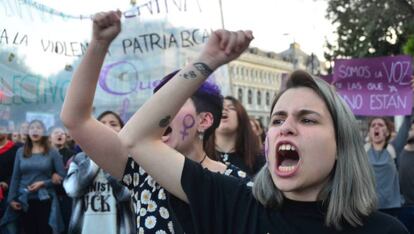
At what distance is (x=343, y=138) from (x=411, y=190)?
4.76 metres

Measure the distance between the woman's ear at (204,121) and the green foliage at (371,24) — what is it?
17.5 meters

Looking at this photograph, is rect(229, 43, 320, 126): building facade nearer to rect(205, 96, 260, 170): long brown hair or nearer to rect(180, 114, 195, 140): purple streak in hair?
rect(205, 96, 260, 170): long brown hair

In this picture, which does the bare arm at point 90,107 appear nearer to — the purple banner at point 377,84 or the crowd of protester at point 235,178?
the crowd of protester at point 235,178

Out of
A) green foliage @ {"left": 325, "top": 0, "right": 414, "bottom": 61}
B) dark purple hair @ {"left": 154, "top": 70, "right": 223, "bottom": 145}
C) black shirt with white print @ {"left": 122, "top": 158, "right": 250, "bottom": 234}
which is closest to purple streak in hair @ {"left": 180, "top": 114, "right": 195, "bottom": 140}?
dark purple hair @ {"left": 154, "top": 70, "right": 223, "bottom": 145}

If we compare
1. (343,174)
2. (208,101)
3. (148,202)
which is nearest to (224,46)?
(343,174)

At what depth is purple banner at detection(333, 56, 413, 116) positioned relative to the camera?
7.53 m

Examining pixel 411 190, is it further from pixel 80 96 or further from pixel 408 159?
pixel 80 96

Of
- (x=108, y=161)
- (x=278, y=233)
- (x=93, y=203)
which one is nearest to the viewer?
(x=278, y=233)

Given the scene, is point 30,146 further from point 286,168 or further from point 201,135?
point 286,168

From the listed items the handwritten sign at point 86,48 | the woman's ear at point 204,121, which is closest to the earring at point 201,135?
the woman's ear at point 204,121

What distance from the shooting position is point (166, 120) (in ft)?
6.57

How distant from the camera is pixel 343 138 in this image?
1.97m

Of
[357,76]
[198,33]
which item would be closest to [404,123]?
[357,76]

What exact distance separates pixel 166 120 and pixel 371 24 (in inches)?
736
